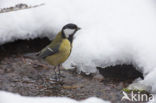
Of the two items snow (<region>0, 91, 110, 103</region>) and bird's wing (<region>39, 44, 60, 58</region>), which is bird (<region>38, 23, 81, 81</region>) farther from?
snow (<region>0, 91, 110, 103</region>)

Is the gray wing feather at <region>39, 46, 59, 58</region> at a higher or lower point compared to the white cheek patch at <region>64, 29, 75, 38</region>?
lower

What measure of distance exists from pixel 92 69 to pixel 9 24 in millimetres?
1577

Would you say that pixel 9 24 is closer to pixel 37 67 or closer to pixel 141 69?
pixel 37 67

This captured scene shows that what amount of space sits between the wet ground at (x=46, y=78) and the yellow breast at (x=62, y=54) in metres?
0.26

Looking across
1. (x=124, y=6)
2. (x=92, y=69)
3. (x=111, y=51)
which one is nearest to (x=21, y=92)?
(x=92, y=69)

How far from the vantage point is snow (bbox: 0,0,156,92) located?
5.10 m

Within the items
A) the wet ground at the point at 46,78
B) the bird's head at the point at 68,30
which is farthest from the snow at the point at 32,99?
the bird's head at the point at 68,30

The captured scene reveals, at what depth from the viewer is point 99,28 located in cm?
561

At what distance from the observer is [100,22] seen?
5754mm

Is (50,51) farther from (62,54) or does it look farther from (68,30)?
(68,30)

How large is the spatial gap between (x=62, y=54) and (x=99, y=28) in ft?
3.16

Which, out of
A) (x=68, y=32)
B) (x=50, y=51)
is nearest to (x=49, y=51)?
(x=50, y=51)

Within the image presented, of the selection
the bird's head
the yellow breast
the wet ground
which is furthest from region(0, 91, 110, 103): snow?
the bird's head

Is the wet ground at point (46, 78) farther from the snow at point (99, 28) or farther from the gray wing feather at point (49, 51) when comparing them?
the gray wing feather at point (49, 51)
